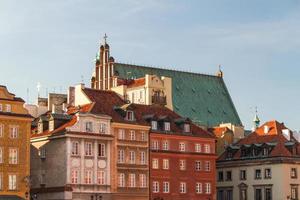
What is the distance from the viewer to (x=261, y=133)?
130375mm

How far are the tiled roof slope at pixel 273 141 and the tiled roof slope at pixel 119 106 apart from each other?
12.0 m

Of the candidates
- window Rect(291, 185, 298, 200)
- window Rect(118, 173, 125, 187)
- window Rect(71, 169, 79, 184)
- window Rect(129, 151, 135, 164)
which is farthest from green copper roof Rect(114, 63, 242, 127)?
window Rect(71, 169, 79, 184)

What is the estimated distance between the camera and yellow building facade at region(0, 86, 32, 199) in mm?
97812

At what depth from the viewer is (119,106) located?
112 metres

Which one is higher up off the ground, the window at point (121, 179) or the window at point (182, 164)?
the window at point (182, 164)

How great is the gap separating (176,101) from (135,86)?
11122mm

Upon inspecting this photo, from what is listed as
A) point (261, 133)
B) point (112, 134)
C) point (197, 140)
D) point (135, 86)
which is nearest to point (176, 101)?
point (135, 86)

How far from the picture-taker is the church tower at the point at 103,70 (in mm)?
155875

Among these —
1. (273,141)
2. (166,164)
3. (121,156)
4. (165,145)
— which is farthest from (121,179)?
(273,141)

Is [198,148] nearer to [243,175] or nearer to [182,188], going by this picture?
[182,188]

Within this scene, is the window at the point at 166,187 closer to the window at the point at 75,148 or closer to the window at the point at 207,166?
the window at the point at 207,166

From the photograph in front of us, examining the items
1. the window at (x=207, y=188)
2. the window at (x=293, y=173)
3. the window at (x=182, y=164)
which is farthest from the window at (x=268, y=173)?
the window at (x=182, y=164)

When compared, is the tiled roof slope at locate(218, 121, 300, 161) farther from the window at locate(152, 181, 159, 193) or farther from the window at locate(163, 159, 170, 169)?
the window at locate(152, 181, 159, 193)

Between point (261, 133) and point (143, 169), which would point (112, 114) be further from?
point (261, 133)
